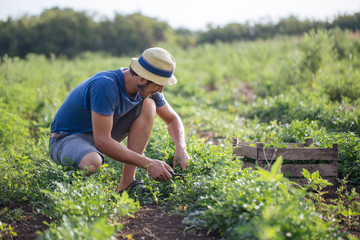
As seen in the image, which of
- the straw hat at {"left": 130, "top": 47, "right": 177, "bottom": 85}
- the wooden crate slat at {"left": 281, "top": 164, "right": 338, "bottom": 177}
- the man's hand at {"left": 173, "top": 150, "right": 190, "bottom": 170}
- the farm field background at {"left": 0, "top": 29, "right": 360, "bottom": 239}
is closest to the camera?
the farm field background at {"left": 0, "top": 29, "right": 360, "bottom": 239}

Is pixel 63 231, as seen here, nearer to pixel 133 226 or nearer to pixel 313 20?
pixel 133 226

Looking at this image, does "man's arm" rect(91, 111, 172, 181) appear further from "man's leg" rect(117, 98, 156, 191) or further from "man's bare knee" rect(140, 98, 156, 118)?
"man's bare knee" rect(140, 98, 156, 118)

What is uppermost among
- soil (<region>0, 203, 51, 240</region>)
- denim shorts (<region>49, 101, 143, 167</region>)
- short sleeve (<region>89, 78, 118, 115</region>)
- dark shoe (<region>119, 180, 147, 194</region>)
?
short sleeve (<region>89, 78, 118, 115</region>)

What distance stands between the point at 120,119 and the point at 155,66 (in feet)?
2.40

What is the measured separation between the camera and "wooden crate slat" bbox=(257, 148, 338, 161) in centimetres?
312

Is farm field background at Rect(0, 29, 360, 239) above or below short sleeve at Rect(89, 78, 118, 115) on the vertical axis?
below

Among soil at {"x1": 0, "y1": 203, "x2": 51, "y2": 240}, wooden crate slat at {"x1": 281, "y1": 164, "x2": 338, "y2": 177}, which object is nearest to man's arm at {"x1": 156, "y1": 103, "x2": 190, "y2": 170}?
wooden crate slat at {"x1": 281, "y1": 164, "x2": 338, "y2": 177}

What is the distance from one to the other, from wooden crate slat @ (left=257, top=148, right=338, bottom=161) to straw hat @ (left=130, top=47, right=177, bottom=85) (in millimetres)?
1201

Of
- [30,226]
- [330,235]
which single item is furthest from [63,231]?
[330,235]

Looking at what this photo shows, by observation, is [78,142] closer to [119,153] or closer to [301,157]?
[119,153]

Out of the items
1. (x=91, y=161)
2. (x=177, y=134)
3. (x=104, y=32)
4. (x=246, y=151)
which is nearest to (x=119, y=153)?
(x=91, y=161)

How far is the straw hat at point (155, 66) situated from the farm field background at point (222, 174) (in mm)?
860

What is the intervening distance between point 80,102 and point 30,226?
1166 mm

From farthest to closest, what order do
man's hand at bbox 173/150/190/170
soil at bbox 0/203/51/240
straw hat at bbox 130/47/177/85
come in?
1. man's hand at bbox 173/150/190/170
2. straw hat at bbox 130/47/177/85
3. soil at bbox 0/203/51/240
